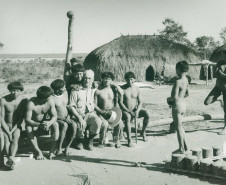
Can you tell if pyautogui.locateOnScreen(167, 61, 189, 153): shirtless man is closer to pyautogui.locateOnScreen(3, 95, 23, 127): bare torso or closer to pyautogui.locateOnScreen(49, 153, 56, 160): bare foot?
pyautogui.locateOnScreen(49, 153, 56, 160): bare foot

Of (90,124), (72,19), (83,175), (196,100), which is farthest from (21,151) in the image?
(196,100)

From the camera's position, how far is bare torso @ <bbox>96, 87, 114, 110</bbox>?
693 cm

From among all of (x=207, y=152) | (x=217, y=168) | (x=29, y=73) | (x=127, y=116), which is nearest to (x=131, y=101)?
(x=127, y=116)

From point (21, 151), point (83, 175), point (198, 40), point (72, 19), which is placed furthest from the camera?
point (198, 40)

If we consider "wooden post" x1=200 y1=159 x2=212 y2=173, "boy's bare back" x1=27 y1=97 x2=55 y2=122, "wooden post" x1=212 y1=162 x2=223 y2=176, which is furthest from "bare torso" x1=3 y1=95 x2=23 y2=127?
"wooden post" x1=212 y1=162 x2=223 y2=176

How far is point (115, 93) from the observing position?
7180mm

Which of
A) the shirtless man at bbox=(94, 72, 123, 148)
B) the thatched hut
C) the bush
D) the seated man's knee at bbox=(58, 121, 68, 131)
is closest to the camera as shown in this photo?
the seated man's knee at bbox=(58, 121, 68, 131)

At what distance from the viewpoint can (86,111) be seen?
6.67m

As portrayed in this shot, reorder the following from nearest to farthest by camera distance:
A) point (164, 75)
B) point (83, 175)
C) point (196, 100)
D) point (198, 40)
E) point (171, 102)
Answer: point (83, 175) → point (171, 102) → point (196, 100) → point (164, 75) → point (198, 40)

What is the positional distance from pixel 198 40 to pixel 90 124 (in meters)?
43.5

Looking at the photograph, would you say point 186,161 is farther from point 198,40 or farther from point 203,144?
point 198,40

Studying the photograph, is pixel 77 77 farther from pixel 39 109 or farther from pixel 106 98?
pixel 39 109

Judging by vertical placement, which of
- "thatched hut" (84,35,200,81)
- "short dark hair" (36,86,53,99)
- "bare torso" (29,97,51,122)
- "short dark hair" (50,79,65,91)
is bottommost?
"bare torso" (29,97,51,122)

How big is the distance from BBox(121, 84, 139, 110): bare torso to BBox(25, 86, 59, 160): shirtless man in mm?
1801
